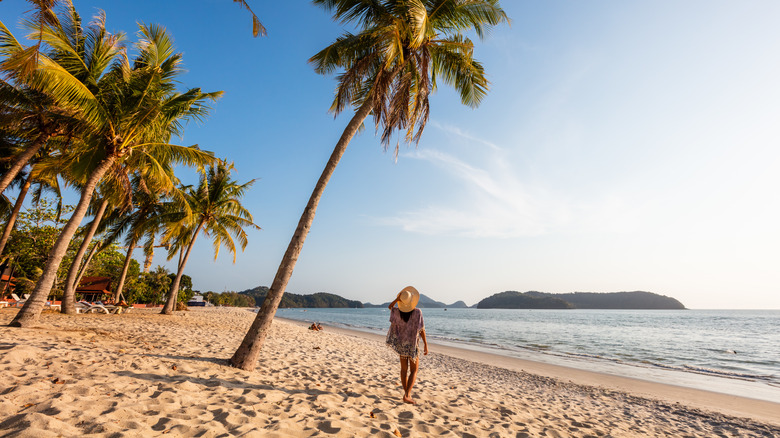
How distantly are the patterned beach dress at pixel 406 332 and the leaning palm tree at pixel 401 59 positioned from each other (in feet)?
8.94

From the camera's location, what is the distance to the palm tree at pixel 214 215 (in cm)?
1742

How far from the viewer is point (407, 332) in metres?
5.48

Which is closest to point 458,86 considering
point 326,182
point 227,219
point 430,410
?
point 326,182

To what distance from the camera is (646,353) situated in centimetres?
1995

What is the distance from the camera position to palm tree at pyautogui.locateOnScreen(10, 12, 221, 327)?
7.91 m

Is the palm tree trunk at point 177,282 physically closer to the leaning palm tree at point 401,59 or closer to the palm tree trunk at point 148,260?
the palm tree trunk at point 148,260

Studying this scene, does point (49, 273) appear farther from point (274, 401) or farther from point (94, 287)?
point (94, 287)

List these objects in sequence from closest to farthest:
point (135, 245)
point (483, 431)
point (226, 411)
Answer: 1. point (226, 411)
2. point (483, 431)
3. point (135, 245)

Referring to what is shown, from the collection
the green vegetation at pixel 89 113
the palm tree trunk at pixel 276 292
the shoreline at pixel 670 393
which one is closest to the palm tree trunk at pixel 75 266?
the green vegetation at pixel 89 113

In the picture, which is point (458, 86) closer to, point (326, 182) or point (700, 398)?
point (326, 182)

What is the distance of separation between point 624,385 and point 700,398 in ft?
5.92

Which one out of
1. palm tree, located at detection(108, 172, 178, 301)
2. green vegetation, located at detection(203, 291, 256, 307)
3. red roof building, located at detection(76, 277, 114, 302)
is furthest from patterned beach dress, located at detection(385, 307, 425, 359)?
green vegetation, located at detection(203, 291, 256, 307)

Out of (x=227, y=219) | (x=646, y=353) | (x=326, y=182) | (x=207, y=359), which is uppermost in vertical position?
(x=227, y=219)

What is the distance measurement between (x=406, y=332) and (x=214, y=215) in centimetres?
1615
